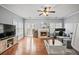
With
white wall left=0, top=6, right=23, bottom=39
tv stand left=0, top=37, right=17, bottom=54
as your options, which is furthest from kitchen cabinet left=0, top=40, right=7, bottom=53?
white wall left=0, top=6, right=23, bottom=39

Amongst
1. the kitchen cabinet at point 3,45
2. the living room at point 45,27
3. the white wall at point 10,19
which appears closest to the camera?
the living room at point 45,27

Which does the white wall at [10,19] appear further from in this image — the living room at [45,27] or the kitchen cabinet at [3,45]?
the kitchen cabinet at [3,45]

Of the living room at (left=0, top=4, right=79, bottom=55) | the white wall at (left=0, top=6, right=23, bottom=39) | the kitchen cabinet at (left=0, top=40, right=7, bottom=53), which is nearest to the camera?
the living room at (left=0, top=4, right=79, bottom=55)

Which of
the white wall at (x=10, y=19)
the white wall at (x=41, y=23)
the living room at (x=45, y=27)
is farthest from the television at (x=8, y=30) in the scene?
the white wall at (x=41, y=23)

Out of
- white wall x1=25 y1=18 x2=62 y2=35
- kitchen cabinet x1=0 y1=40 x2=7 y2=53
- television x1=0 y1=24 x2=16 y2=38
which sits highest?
white wall x1=25 y1=18 x2=62 y2=35

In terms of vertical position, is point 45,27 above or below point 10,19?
below

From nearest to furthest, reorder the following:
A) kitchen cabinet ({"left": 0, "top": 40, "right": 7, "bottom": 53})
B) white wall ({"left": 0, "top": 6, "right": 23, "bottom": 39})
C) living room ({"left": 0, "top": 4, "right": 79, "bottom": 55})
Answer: living room ({"left": 0, "top": 4, "right": 79, "bottom": 55}) < kitchen cabinet ({"left": 0, "top": 40, "right": 7, "bottom": 53}) < white wall ({"left": 0, "top": 6, "right": 23, "bottom": 39})

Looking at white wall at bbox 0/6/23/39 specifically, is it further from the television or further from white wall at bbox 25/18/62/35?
white wall at bbox 25/18/62/35

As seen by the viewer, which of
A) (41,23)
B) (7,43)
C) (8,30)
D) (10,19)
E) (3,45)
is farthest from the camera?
(10,19)

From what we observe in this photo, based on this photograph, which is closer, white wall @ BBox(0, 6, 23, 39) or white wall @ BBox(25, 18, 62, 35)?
white wall @ BBox(25, 18, 62, 35)

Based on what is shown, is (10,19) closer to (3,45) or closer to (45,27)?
(3,45)

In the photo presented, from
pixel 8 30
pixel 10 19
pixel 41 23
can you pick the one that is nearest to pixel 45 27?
pixel 41 23

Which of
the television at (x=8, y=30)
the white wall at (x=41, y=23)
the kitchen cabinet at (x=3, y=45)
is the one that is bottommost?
the kitchen cabinet at (x=3, y=45)
